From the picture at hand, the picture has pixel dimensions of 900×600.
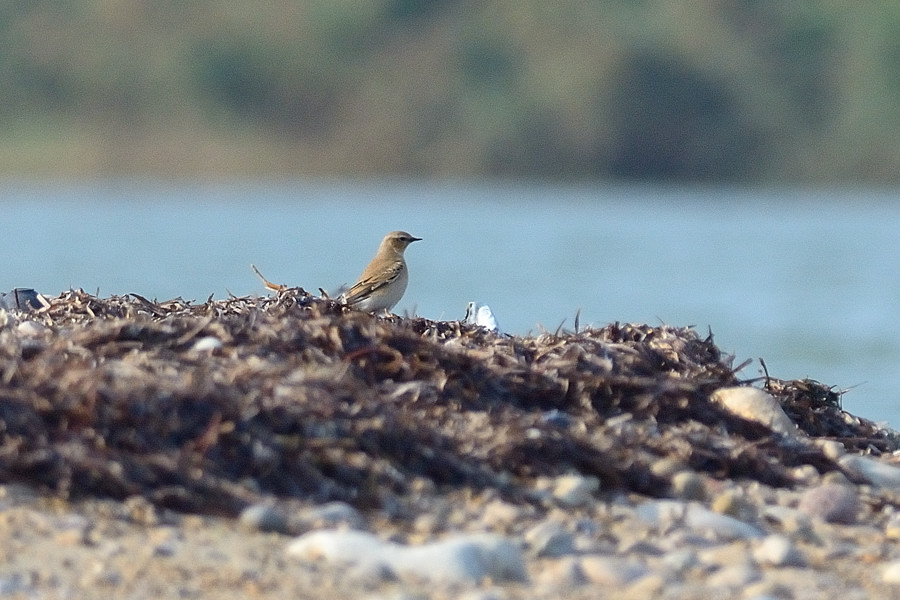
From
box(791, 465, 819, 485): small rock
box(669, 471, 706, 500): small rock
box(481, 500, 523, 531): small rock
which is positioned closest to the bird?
box(791, 465, 819, 485): small rock

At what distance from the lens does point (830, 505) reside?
17.6 ft

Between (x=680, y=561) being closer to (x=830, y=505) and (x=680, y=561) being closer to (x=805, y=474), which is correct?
(x=830, y=505)

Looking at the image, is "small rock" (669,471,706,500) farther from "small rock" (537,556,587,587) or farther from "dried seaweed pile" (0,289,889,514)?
"small rock" (537,556,587,587)

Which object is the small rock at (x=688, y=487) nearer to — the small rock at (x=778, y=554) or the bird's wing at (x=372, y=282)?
the small rock at (x=778, y=554)

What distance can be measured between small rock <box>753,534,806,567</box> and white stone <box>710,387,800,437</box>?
4.39 ft

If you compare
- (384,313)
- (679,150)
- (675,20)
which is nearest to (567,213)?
(679,150)

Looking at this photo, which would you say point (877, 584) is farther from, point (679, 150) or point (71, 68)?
point (71, 68)

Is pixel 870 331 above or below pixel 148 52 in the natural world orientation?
below

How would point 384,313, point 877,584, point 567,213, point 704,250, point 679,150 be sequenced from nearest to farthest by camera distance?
point 877,584
point 384,313
point 704,250
point 567,213
point 679,150

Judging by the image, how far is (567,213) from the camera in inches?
2072

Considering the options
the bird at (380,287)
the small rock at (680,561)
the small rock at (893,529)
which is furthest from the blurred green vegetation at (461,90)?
the small rock at (680,561)

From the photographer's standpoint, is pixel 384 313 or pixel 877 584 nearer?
pixel 877 584

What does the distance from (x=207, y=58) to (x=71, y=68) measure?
6.77 m

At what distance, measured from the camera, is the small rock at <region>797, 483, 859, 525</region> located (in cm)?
533
